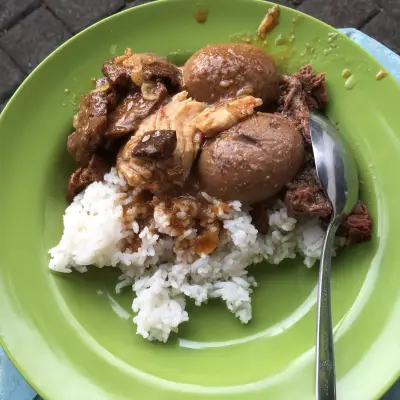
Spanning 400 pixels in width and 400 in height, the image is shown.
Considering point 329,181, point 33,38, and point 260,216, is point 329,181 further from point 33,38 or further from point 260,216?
point 33,38

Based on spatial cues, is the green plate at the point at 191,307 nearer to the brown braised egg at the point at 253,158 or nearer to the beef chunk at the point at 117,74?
the beef chunk at the point at 117,74

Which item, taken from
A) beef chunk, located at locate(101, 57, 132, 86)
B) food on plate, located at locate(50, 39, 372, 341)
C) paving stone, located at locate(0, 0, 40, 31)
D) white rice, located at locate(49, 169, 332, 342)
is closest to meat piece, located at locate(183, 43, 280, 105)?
food on plate, located at locate(50, 39, 372, 341)

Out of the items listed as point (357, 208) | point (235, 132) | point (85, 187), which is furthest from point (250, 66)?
point (85, 187)

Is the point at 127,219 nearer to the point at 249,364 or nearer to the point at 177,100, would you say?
the point at 177,100

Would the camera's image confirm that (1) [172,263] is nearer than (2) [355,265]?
No

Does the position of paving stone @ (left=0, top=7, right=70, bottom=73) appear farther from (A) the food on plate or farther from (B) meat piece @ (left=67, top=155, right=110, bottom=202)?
(B) meat piece @ (left=67, top=155, right=110, bottom=202)

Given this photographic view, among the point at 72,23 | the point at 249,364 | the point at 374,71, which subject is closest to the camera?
the point at 249,364

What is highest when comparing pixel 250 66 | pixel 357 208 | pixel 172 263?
pixel 250 66

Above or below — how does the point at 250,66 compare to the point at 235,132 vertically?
above
